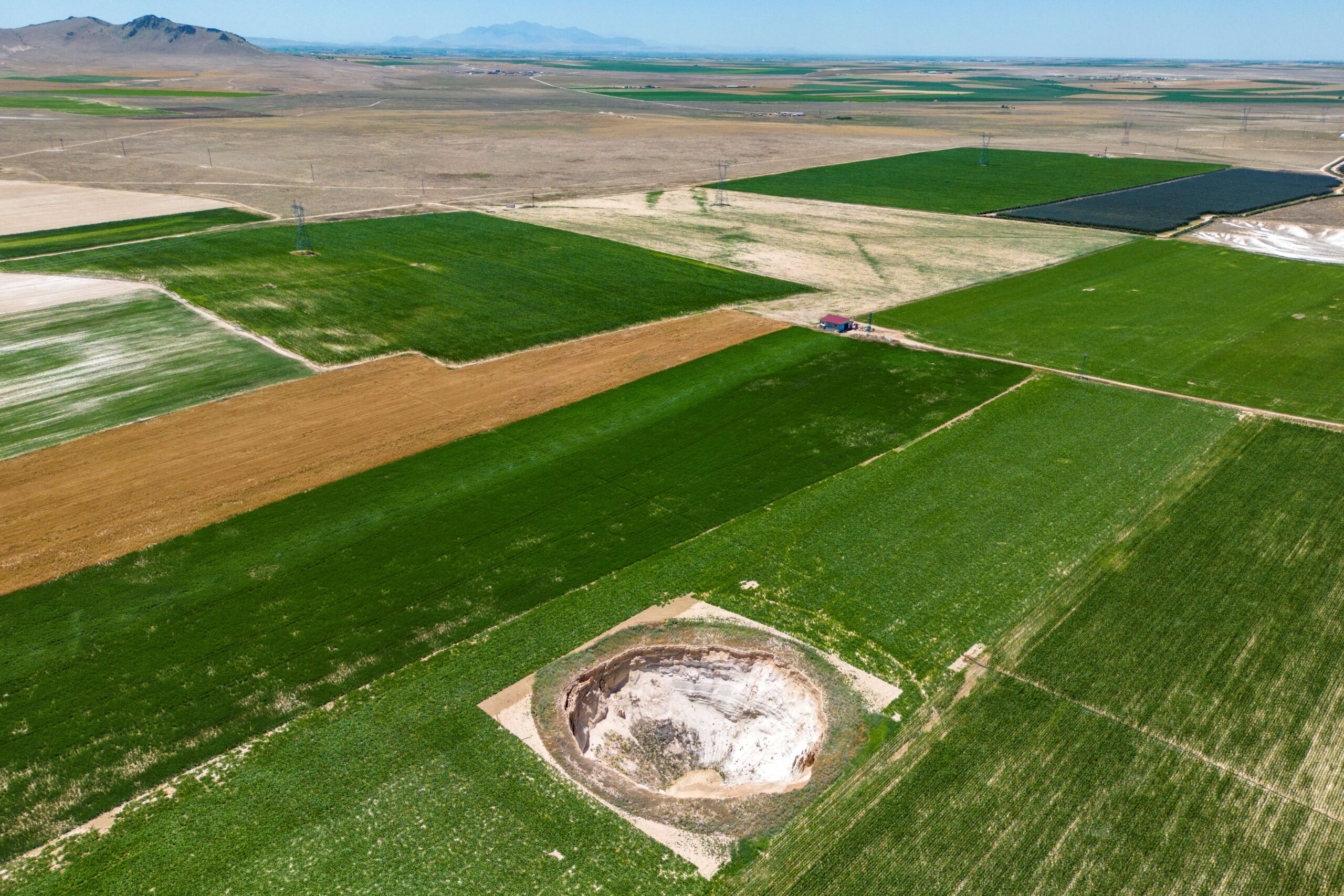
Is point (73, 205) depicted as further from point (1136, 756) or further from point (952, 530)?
point (1136, 756)

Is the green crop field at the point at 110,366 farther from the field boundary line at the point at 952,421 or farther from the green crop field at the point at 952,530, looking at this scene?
the field boundary line at the point at 952,421

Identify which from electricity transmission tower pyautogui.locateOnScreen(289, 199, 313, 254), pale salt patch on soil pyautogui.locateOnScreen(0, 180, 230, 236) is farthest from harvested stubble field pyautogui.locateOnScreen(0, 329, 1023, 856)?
pale salt patch on soil pyautogui.locateOnScreen(0, 180, 230, 236)

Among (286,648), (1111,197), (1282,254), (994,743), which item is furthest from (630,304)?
(1111,197)

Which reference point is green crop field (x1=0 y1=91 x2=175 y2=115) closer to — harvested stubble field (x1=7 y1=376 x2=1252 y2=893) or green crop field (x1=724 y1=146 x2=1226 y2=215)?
green crop field (x1=724 y1=146 x2=1226 y2=215)

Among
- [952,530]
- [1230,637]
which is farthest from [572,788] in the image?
[1230,637]

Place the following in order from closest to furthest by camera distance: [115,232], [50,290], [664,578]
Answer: [664,578], [50,290], [115,232]

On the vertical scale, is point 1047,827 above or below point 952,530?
below
